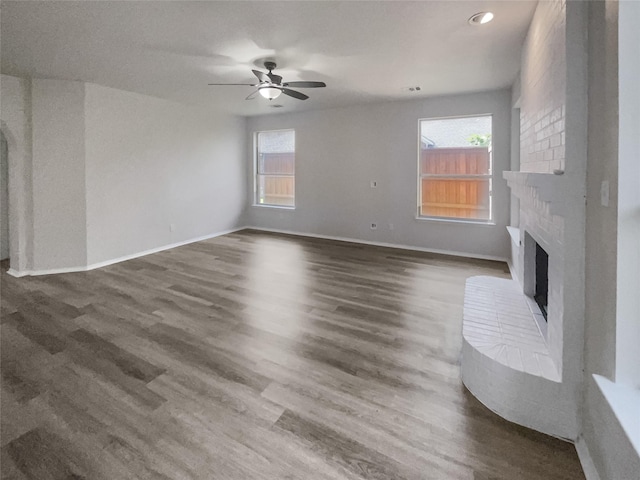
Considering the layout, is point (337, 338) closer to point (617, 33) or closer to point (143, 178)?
point (617, 33)

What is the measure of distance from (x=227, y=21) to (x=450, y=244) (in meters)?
4.62

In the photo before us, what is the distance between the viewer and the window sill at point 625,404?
1.10m

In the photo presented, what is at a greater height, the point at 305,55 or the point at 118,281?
the point at 305,55

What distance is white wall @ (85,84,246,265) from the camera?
4.78 meters

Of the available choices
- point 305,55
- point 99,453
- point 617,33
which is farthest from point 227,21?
point 99,453

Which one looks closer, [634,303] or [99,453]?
[634,303]

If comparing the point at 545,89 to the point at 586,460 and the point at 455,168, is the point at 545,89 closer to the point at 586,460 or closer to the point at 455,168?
the point at 586,460

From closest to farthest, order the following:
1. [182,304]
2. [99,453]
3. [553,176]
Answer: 1. [99,453]
2. [553,176]
3. [182,304]

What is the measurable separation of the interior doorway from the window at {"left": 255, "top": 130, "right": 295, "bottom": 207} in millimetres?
4413

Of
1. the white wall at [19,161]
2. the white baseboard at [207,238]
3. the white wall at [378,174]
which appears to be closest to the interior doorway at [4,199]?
the white wall at [19,161]

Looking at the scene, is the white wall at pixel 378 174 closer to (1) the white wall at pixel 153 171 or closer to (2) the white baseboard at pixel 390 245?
(2) the white baseboard at pixel 390 245

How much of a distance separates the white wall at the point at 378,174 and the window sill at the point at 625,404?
4.23m

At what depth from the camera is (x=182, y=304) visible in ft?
11.2

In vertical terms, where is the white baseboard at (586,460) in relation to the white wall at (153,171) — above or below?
below
